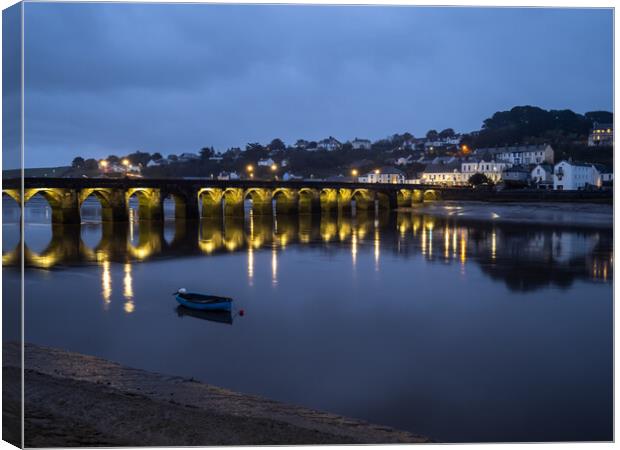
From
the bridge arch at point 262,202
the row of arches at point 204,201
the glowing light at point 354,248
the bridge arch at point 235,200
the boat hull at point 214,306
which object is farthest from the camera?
the bridge arch at point 262,202

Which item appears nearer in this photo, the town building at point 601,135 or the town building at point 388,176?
the town building at point 601,135

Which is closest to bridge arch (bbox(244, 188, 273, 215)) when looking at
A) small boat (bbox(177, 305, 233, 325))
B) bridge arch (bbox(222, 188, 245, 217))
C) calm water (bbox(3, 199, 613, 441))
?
bridge arch (bbox(222, 188, 245, 217))

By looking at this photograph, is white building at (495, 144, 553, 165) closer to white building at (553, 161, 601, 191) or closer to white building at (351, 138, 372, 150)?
white building at (553, 161, 601, 191)

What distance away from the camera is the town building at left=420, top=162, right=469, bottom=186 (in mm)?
105062

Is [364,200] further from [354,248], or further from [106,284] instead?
[106,284]

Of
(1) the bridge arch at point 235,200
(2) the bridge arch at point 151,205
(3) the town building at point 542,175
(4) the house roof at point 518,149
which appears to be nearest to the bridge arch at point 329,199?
(1) the bridge arch at point 235,200

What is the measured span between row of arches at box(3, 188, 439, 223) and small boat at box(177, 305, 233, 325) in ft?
82.5

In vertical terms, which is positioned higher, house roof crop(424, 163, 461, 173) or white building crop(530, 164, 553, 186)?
house roof crop(424, 163, 461, 173)

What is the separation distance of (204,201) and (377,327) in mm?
40461

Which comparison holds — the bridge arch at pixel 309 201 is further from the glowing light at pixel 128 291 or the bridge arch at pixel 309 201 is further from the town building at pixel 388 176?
the town building at pixel 388 176

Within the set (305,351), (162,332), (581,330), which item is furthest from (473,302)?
(162,332)

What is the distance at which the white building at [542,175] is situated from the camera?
89537 millimetres

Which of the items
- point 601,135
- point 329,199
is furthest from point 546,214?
point 601,135

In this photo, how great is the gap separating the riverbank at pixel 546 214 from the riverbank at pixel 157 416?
38711 millimetres
